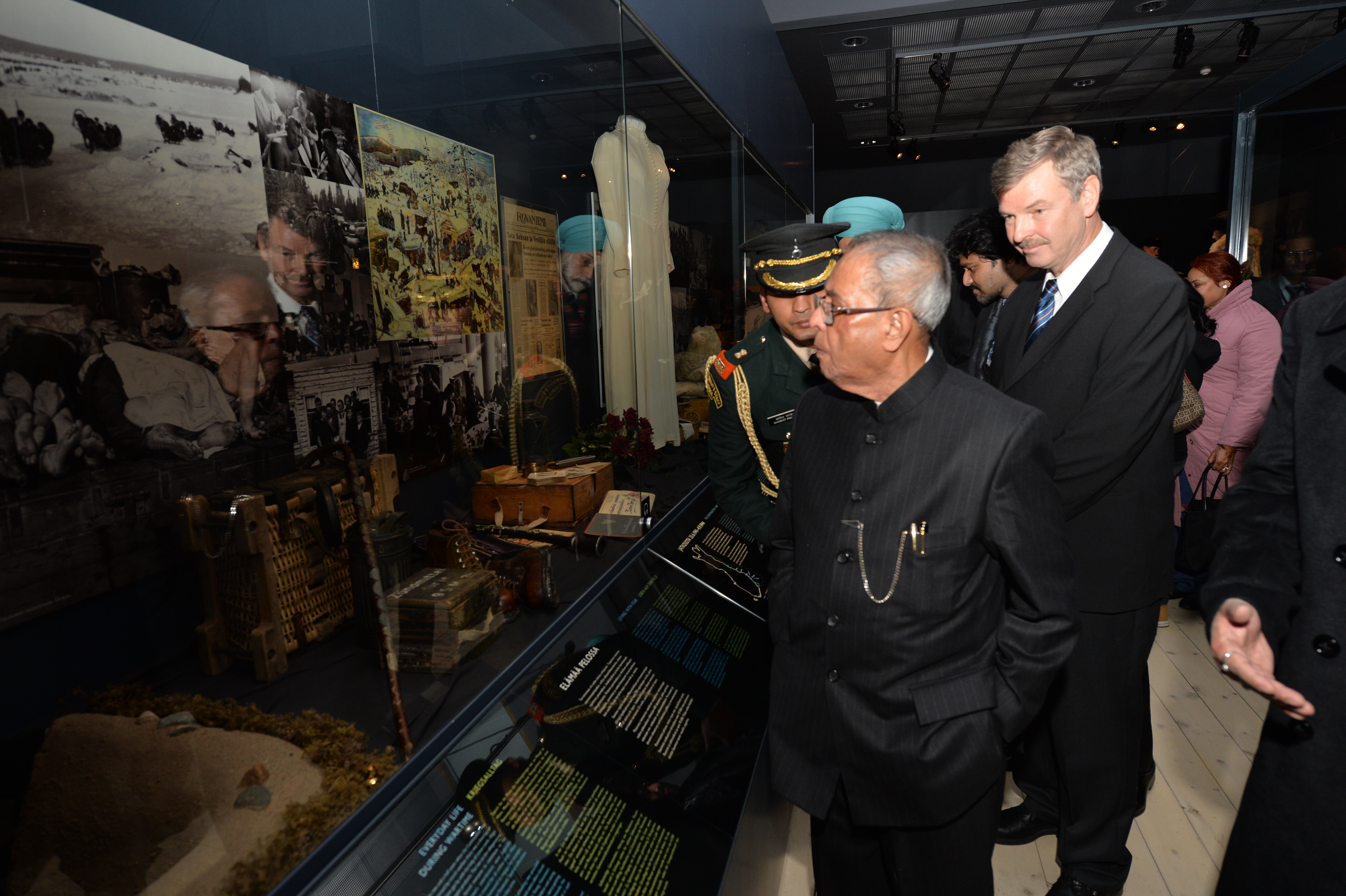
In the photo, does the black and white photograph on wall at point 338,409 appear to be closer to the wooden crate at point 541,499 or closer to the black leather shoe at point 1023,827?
the wooden crate at point 541,499

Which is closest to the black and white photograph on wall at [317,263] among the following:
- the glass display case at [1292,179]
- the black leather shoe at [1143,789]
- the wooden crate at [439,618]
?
the wooden crate at [439,618]

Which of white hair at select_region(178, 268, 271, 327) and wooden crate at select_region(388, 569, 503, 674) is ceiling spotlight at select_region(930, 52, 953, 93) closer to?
wooden crate at select_region(388, 569, 503, 674)

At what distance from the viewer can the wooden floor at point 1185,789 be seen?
238 centimetres

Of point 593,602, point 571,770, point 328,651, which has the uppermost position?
point 328,651

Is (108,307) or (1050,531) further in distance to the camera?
(1050,531)

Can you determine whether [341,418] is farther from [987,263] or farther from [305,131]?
[987,263]

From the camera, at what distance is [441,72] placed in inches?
70.4

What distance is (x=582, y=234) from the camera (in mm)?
2967

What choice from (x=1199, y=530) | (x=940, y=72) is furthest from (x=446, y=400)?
(x=940, y=72)

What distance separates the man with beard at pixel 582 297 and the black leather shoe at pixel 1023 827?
7.03 feet

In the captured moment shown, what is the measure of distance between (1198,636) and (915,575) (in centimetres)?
385

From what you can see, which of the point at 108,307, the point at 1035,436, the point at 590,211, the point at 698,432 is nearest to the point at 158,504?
the point at 108,307

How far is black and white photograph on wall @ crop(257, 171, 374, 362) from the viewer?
1.28 metres

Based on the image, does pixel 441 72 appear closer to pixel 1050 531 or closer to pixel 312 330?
pixel 312 330
